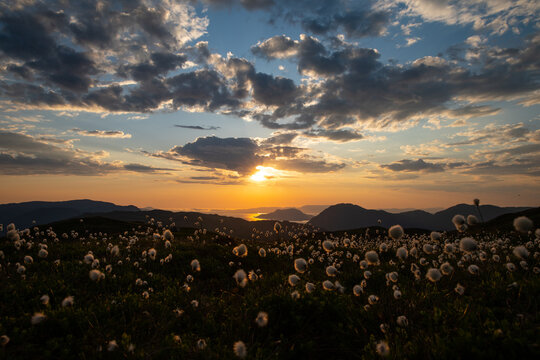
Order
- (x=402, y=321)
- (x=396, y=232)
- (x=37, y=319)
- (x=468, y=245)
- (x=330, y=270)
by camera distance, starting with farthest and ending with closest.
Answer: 1. (x=330, y=270)
2. (x=396, y=232)
3. (x=468, y=245)
4. (x=402, y=321)
5. (x=37, y=319)

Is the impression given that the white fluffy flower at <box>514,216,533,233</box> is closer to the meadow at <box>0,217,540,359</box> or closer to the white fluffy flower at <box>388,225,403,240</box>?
the meadow at <box>0,217,540,359</box>

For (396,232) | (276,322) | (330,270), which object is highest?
(396,232)

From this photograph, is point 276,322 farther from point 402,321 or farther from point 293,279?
point 402,321

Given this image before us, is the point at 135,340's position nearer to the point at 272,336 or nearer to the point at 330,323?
the point at 272,336

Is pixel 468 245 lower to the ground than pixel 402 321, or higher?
higher

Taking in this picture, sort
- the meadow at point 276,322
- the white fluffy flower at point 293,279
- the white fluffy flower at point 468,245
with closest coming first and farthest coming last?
1. the meadow at point 276,322
2. the white fluffy flower at point 468,245
3. the white fluffy flower at point 293,279

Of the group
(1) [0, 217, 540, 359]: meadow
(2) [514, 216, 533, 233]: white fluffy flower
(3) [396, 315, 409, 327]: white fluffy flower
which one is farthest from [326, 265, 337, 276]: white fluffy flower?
(2) [514, 216, 533, 233]: white fluffy flower

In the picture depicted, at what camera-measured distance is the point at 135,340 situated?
15.5 ft

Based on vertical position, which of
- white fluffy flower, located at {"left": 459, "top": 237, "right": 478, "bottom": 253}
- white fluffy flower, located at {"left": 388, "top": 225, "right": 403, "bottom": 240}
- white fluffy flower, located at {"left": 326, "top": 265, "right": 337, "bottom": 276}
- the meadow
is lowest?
the meadow

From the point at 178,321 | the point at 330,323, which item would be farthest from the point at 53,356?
the point at 330,323

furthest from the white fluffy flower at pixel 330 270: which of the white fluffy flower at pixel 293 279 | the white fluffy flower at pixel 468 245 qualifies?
the white fluffy flower at pixel 468 245

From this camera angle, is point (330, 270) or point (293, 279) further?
point (330, 270)

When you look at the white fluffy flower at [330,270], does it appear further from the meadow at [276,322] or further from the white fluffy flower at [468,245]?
the white fluffy flower at [468,245]


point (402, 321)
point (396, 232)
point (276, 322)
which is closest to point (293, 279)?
point (276, 322)
